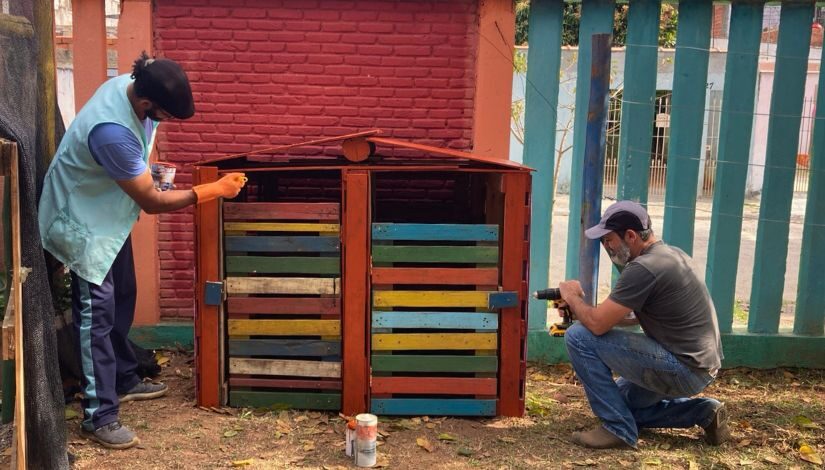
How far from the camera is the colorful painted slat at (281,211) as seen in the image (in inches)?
176

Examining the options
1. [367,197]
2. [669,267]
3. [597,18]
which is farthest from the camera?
[597,18]

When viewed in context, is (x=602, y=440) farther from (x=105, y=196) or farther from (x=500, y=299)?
(x=105, y=196)

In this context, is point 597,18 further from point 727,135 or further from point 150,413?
point 150,413

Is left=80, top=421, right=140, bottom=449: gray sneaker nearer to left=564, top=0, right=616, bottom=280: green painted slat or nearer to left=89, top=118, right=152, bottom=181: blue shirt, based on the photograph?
left=89, top=118, right=152, bottom=181: blue shirt

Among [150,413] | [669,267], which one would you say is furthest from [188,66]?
[669,267]

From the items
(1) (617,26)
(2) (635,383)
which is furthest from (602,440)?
(1) (617,26)

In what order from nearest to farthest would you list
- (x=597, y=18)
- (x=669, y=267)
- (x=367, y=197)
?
(x=669, y=267), (x=367, y=197), (x=597, y=18)

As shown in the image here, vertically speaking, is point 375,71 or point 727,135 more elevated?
point 375,71

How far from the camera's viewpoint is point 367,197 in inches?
176

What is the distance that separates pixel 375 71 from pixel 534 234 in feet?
5.41

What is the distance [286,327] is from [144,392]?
105cm

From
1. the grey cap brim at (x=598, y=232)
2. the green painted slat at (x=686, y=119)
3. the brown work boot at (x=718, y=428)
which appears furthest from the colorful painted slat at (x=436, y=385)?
the green painted slat at (x=686, y=119)

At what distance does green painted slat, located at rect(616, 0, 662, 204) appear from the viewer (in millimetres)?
5512

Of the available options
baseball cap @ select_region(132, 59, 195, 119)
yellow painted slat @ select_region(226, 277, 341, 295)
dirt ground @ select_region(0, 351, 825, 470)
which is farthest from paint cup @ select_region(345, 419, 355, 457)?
baseball cap @ select_region(132, 59, 195, 119)
